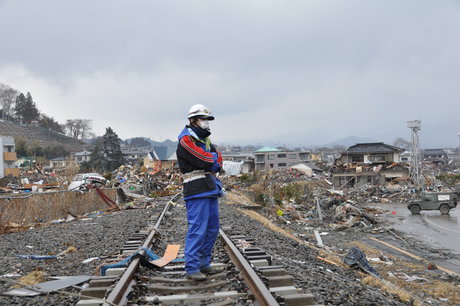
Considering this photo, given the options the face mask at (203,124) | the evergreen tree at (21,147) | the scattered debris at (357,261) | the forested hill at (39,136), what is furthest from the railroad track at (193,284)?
the forested hill at (39,136)

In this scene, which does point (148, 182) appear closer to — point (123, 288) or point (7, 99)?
point (123, 288)

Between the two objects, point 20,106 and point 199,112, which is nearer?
point 199,112

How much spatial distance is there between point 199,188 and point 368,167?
5417 cm

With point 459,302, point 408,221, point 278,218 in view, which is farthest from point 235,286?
point 408,221

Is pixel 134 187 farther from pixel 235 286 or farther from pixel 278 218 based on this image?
pixel 235 286

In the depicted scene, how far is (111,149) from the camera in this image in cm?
5834

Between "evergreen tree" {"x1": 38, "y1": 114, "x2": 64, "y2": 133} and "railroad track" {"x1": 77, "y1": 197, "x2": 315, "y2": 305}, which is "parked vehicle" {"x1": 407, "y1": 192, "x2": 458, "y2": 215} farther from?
"evergreen tree" {"x1": 38, "y1": 114, "x2": 64, "y2": 133}

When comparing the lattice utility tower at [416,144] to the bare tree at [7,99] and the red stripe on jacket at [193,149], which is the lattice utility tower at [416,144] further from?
the bare tree at [7,99]

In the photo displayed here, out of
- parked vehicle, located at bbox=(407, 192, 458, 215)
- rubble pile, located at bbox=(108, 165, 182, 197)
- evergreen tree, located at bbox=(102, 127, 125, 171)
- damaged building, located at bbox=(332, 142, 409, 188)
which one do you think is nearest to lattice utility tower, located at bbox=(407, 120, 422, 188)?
damaged building, located at bbox=(332, 142, 409, 188)

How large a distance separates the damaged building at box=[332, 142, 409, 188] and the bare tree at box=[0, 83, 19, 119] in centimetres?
7709

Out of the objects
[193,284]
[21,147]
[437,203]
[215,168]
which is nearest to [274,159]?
[21,147]

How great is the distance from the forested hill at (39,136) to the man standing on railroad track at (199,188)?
86.0m

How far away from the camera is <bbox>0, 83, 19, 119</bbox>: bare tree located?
93750 millimetres

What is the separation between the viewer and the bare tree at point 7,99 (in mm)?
93750
